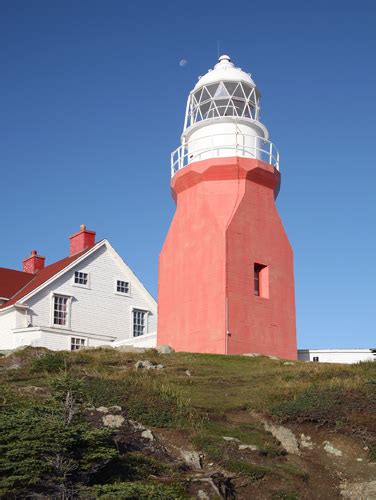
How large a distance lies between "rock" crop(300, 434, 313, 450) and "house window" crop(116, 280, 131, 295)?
24.6 metres

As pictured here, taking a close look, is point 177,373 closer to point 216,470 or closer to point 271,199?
point 216,470

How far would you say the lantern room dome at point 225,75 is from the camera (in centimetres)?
3025

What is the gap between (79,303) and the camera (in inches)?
1499

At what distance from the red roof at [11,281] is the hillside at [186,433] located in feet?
58.8

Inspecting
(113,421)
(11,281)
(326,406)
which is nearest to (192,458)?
(113,421)

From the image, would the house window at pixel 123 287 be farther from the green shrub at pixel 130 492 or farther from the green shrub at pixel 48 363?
the green shrub at pixel 130 492

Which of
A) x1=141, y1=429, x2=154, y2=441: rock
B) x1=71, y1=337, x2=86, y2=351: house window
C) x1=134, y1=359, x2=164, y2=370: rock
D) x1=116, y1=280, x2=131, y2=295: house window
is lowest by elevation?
x1=141, y1=429, x2=154, y2=441: rock

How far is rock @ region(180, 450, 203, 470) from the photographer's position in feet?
46.2

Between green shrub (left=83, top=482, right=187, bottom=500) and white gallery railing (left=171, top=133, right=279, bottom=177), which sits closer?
green shrub (left=83, top=482, right=187, bottom=500)

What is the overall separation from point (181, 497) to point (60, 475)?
2059 millimetres

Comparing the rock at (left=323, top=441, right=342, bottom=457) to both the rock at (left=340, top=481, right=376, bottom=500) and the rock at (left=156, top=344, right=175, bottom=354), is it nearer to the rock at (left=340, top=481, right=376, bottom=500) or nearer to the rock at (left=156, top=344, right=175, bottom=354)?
the rock at (left=340, top=481, right=376, bottom=500)

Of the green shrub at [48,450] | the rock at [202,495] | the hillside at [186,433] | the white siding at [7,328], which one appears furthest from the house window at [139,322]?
the rock at [202,495]

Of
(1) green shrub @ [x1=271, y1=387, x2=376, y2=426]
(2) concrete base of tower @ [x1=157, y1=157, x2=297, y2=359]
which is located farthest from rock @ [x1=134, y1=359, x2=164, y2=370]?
(1) green shrub @ [x1=271, y1=387, x2=376, y2=426]

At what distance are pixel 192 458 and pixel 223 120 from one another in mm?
17892
